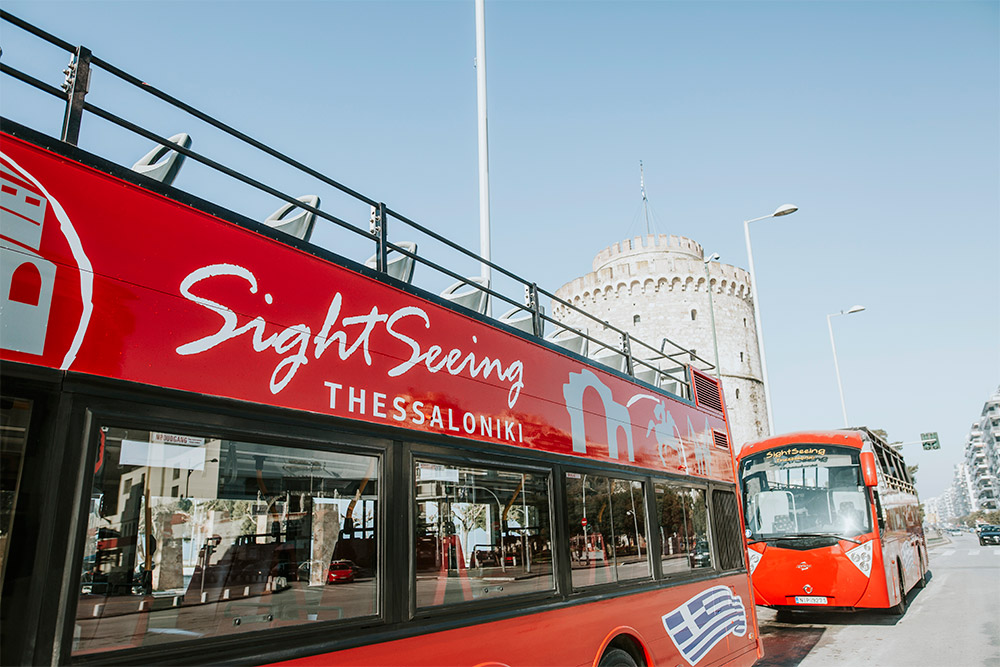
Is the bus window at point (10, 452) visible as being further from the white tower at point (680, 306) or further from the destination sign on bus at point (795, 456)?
the white tower at point (680, 306)

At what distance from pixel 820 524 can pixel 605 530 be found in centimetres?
833

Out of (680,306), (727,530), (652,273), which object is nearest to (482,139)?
(727,530)

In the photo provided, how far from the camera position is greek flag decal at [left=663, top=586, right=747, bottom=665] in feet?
19.2

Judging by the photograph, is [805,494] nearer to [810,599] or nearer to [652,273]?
[810,599]

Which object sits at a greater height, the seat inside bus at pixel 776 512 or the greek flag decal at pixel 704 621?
the seat inside bus at pixel 776 512

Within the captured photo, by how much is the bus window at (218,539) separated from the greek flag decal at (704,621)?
3.54m

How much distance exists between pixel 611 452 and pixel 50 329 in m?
4.13

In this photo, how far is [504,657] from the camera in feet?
12.7

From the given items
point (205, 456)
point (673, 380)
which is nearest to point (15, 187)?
point (205, 456)

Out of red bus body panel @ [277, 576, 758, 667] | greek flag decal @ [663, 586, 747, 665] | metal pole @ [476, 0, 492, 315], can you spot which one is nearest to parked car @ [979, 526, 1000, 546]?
greek flag decal @ [663, 586, 747, 665]

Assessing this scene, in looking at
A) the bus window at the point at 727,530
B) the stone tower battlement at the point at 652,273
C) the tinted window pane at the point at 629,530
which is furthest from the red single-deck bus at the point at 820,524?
the stone tower battlement at the point at 652,273

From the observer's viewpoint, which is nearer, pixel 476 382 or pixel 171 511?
pixel 171 511

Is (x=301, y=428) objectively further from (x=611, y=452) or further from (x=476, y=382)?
(x=611, y=452)

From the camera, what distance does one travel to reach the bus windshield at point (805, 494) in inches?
460
